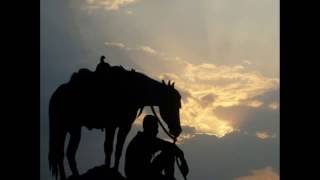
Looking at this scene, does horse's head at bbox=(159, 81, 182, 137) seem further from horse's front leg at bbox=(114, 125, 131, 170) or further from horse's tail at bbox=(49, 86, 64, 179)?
horse's tail at bbox=(49, 86, 64, 179)

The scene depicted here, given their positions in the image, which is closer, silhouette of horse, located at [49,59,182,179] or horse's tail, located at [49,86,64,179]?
silhouette of horse, located at [49,59,182,179]

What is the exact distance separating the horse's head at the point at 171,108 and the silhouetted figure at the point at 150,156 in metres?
0.64

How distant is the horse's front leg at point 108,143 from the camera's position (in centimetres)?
1309

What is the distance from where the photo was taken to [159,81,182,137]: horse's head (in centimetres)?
1352

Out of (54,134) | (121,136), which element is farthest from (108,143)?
(54,134)

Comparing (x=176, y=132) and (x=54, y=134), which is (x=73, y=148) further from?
(x=176, y=132)

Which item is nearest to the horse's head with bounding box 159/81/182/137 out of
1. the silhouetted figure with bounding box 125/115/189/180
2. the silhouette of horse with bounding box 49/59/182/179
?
the silhouette of horse with bounding box 49/59/182/179

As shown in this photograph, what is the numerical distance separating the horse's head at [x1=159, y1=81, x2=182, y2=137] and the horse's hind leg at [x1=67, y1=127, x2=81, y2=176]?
1439 millimetres

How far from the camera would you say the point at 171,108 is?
13.6m
